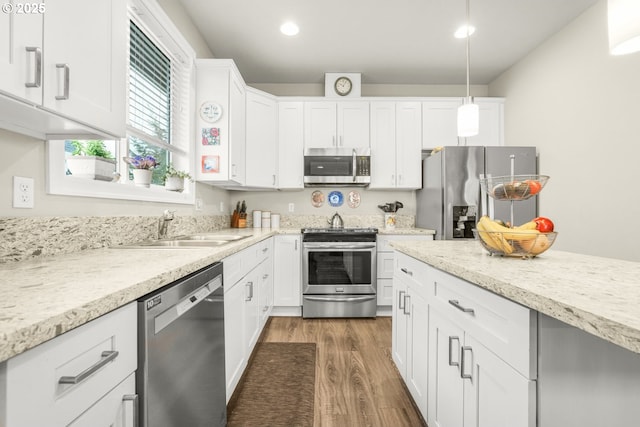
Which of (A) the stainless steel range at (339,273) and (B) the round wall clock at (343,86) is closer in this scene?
(A) the stainless steel range at (339,273)

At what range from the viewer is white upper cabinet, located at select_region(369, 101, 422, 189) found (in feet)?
11.9

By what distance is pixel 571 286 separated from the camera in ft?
2.47

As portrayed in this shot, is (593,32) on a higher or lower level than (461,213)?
higher

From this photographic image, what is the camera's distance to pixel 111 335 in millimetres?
699

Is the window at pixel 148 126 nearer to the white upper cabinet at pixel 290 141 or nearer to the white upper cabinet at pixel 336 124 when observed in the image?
the white upper cabinet at pixel 290 141

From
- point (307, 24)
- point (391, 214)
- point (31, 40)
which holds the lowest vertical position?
point (391, 214)

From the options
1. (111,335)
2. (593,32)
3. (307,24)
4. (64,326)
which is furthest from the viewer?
(307,24)

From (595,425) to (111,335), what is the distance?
116 cm

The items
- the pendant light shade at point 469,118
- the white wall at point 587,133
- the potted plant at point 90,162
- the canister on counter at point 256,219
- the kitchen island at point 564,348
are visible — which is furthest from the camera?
the canister on counter at point 256,219

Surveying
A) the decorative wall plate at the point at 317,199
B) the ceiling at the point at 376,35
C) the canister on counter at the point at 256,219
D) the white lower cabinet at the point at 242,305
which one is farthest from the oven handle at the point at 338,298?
the ceiling at the point at 376,35

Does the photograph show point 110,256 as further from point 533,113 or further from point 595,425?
point 533,113

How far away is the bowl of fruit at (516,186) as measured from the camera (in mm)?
1224

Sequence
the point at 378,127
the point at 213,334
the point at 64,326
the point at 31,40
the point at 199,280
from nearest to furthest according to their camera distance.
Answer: the point at 64,326 → the point at 31,40 → the point at 199,280 → the point at 213,334 → the point at 378,127

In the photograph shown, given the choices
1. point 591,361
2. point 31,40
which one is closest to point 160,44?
point 31,40
